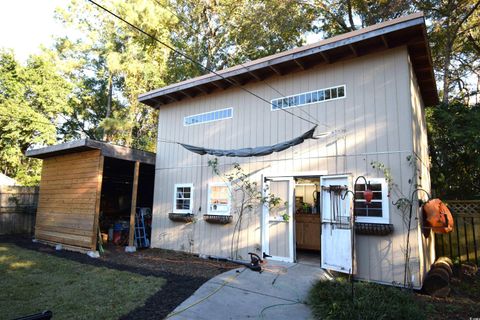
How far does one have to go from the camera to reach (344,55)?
6.26 meters

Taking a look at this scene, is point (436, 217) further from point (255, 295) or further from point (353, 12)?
point (353, 12)

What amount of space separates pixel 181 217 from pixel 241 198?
193 cm

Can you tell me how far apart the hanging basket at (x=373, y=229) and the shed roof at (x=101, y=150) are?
6147mm

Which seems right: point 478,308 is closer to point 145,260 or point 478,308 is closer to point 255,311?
point 255,311

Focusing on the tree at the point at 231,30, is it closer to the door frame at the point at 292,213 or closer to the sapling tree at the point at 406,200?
the door frame at the point at 292,213

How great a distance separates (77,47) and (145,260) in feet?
53.9

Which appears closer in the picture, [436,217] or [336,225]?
[436,217]

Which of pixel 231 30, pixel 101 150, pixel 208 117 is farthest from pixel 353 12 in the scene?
pixel 101 150

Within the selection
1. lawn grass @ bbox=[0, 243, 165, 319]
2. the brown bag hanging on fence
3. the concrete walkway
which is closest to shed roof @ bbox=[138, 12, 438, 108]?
the brown bag hanging on fence

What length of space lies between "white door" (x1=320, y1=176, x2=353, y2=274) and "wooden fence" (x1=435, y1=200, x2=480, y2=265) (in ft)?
10.4

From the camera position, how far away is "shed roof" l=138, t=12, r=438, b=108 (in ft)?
17.9

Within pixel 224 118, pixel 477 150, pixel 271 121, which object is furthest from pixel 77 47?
pixel 477 150

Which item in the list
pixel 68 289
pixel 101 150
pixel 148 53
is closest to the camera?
pixel 68 289

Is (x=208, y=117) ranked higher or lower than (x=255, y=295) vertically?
higher
